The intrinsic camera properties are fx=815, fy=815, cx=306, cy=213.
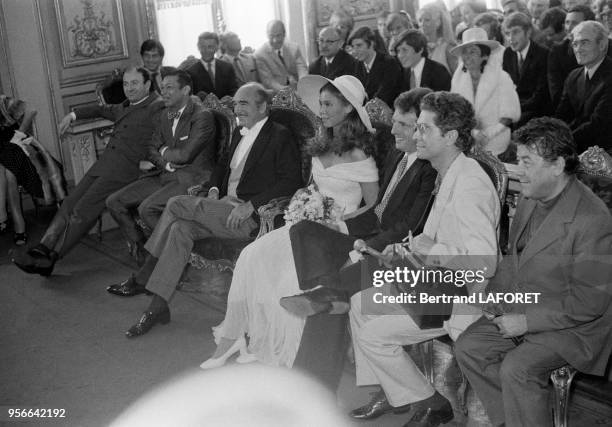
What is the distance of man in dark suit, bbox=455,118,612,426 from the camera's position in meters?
2.67

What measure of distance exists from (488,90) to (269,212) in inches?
69.2

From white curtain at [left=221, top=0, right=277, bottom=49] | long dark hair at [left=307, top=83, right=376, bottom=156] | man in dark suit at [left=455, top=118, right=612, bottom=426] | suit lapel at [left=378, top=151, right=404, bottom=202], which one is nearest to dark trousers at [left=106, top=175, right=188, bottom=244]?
long dark hair at [left=307, top=83, right=376, bottom=156]

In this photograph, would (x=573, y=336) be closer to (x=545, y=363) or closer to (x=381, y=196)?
(x=545, y=363)

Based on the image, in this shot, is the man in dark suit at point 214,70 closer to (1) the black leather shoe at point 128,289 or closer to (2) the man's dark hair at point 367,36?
(2) the man's dark hair at point 367,36

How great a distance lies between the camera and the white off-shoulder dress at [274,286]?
12.4 ft

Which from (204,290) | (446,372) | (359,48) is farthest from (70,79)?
(446,372)

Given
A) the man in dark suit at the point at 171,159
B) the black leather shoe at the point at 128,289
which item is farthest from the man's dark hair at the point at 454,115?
the black leather shoe at the point at 128,289

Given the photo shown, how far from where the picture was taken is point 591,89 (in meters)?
4.94

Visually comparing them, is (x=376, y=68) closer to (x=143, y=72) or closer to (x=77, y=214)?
(x=143, y=72)

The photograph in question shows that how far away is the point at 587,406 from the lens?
313cm

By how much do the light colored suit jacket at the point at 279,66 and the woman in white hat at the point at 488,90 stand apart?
116 inches

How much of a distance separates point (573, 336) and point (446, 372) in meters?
1.07

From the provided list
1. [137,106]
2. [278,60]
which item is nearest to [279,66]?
[278,60]

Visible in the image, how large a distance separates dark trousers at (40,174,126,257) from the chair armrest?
154 cm
